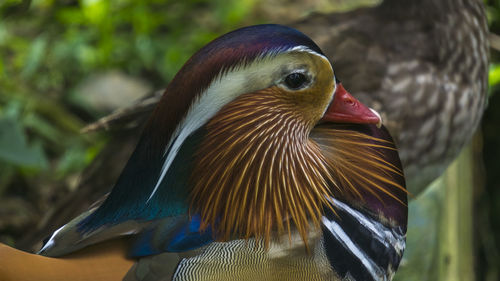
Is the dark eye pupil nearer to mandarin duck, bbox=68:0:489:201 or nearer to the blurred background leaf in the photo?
mandarin duck, bbox=68:0:489:201

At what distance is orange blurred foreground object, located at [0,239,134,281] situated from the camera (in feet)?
3.28

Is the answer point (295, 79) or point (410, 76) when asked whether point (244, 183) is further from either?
point (410, 76)

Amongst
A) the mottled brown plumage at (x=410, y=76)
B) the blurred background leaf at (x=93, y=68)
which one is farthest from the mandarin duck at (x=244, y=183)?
the blurred background leaf at (x=93, y=68)

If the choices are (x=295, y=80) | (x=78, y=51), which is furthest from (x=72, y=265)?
(x=78, y=51)

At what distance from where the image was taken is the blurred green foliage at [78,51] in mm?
2740

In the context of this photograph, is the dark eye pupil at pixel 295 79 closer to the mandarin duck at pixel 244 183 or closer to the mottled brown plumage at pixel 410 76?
the mandarin duck at pixel 244 183

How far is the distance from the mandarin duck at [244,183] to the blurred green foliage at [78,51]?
60.3 inches

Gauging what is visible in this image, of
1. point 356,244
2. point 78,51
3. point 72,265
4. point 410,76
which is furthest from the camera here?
point 78,51

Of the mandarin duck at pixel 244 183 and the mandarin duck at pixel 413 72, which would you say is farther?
the mandarin duck at pixel 413 72

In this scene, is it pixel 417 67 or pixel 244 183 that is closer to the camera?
pixel 244 183

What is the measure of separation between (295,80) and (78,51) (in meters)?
1.96

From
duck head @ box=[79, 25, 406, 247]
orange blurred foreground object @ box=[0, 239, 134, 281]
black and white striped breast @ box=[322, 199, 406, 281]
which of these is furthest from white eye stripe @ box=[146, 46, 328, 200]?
black and white striped breast @ box=[322, 199, 406, 281]

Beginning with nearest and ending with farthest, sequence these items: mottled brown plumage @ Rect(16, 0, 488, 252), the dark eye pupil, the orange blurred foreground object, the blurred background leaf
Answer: the orange blurred foreground object, the dark eye pupil, mottled brown plumage @ Rect(16, 0, 488, 252), the blurred background leaf

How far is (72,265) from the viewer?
105 cm
